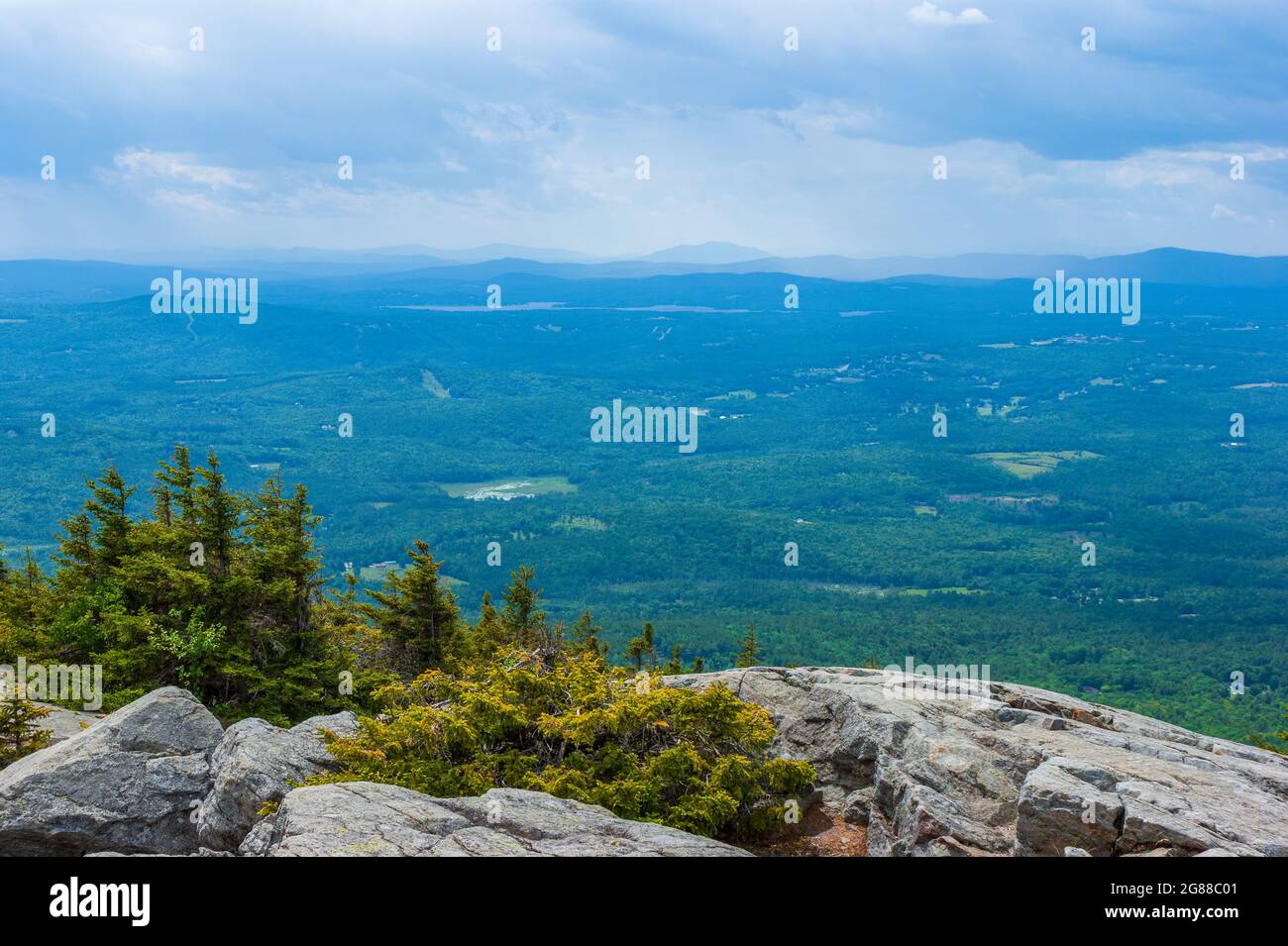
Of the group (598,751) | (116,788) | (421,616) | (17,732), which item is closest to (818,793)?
(598,751)

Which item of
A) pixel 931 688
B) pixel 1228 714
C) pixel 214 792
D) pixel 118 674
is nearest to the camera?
pixel 214 792

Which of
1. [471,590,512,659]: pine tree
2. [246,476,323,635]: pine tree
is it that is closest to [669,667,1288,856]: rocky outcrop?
[246,476,323,635]: pine tree

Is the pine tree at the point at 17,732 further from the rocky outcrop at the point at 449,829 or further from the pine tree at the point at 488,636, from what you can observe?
the pine tree at the point at 488,636

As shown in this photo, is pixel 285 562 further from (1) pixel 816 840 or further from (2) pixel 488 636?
(1) pixel 816 840
